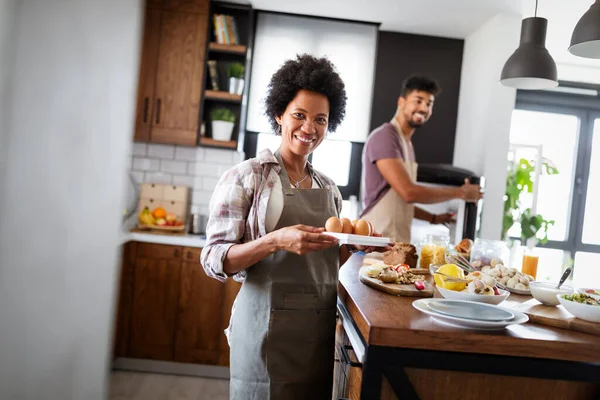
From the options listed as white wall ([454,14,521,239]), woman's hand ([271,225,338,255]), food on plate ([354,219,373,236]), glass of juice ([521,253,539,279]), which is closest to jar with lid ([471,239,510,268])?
glass of juice ([521,253,539,279])

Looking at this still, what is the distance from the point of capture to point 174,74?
13.4 ft

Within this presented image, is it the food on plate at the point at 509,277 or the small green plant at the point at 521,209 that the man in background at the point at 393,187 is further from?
the small green plant at the point at 521,209

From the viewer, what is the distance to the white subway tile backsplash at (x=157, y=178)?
4.32 metres

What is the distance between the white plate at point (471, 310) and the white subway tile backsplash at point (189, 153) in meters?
3.19

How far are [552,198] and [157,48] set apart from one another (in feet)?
14.4

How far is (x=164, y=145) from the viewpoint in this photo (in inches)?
170

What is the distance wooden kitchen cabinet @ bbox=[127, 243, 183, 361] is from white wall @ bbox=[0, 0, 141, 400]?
3.62m

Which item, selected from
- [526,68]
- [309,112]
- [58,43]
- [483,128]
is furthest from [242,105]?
[58,43]

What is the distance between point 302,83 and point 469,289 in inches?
33.0

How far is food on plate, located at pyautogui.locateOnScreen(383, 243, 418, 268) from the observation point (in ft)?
7.42

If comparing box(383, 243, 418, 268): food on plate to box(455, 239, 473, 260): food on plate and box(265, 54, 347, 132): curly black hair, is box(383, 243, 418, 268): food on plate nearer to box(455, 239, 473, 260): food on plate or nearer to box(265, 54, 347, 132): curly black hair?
box(455, 239, 473, 260): food on plate

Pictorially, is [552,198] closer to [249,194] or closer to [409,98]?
[409,98]

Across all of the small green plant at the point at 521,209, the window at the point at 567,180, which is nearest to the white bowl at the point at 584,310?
the small green plant at the point at 521,209

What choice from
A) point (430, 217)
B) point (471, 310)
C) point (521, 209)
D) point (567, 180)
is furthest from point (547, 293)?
point (567, 180)
